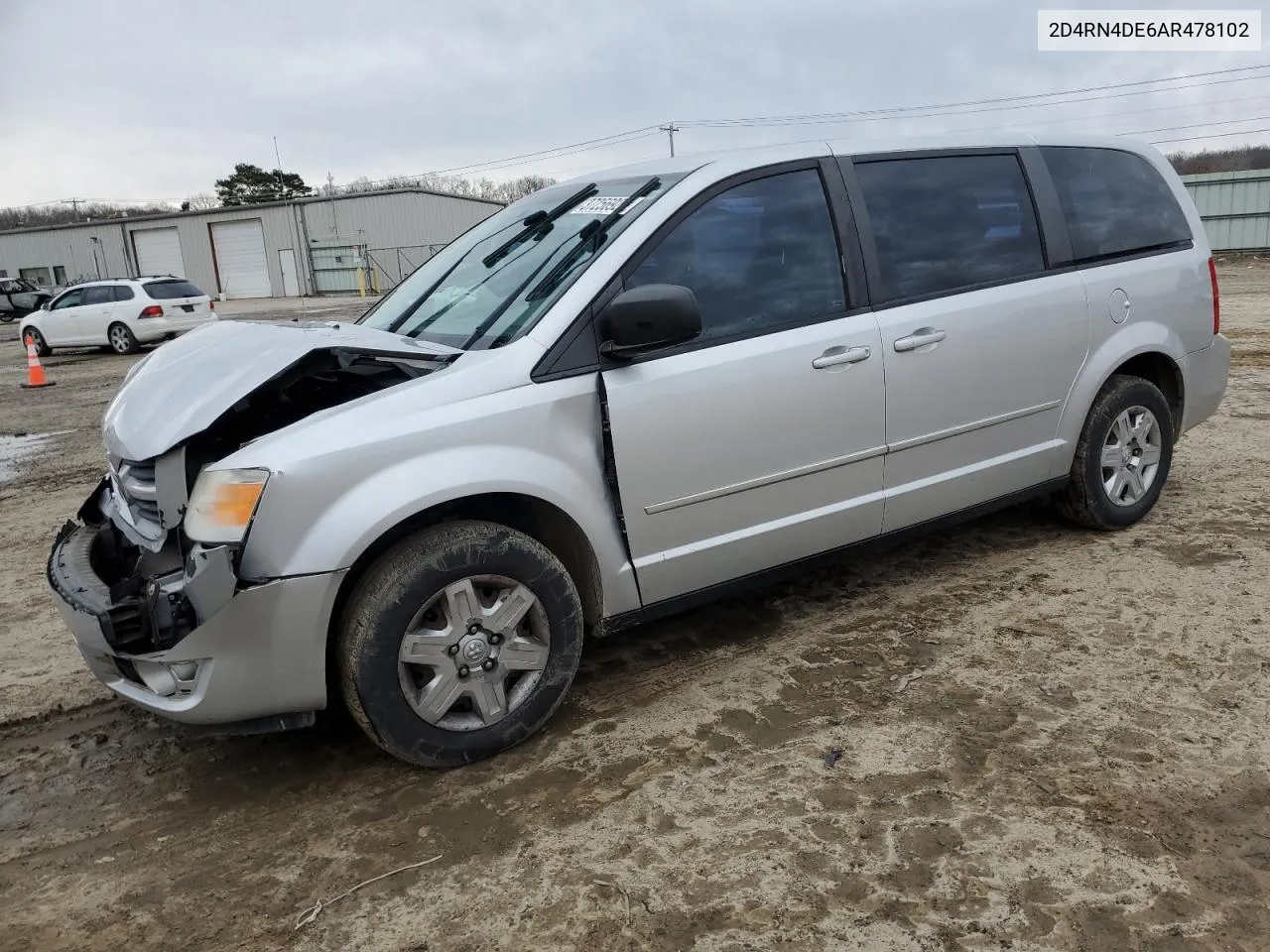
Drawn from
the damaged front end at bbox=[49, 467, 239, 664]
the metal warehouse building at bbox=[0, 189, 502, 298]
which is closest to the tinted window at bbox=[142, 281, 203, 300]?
the damaged front end at bbox=[49, 467, 239, 664]

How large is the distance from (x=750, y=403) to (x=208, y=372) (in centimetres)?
181

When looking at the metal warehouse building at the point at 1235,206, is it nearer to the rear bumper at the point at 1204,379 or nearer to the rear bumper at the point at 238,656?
the rear bumper at the point at 1204,379

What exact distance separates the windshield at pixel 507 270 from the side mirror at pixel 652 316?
0.96 ft

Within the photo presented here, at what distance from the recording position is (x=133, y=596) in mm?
2758

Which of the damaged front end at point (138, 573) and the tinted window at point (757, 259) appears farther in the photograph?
the tinted window at point (757, 259)

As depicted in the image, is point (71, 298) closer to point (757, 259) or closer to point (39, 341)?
point (39, 341)

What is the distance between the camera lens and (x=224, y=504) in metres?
2.70

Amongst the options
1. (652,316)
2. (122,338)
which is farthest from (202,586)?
(122,338)

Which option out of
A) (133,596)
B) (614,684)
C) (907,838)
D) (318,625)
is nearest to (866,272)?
(614,684)

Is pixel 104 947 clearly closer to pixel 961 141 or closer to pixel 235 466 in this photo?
pixel 235 466

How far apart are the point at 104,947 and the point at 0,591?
333cm

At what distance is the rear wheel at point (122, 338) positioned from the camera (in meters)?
18.6

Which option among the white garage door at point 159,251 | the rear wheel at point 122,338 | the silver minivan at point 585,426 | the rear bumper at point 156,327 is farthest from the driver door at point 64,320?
the white garage door at point 159,251

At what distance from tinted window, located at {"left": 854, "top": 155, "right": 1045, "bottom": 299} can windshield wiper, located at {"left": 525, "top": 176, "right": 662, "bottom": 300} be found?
2.96 feet
